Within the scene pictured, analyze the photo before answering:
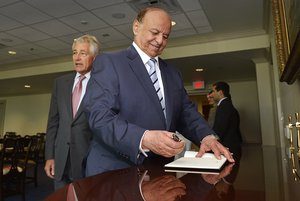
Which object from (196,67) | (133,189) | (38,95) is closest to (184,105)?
(133,189)

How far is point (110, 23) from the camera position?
4398 mm

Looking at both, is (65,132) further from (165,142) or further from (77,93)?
(165,142)

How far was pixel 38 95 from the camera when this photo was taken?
11.4 meters

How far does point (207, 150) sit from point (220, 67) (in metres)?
5.91

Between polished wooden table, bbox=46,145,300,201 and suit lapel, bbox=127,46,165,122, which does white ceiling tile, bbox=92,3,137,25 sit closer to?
suit lapel, bbox=127,46,165,122

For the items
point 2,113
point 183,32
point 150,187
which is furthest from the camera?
point 2,113

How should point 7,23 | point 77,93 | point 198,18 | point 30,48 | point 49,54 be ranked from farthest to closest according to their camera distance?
1. point 49,54
2. point 30,48
3. point 7,23
4. point 198,18
5. point 77,93

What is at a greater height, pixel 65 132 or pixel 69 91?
pixel 69 91

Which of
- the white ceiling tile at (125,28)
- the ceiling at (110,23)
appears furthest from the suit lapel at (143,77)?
the white ceiling tile at (125,28)

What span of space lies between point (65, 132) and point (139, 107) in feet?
2.52

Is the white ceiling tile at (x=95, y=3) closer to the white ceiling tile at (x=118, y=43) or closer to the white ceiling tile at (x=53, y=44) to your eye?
the white ceiling tile at (x=118, y=43)

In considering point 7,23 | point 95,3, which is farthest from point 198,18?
point 7,23

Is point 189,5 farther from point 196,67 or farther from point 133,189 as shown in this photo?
point 133,189

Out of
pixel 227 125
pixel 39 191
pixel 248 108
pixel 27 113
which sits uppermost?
pixel 27 113
